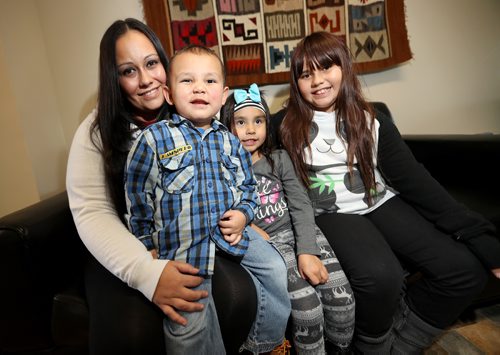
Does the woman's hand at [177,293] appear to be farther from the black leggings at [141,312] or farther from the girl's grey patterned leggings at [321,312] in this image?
the girl's grey patterned leggings at [321,312]

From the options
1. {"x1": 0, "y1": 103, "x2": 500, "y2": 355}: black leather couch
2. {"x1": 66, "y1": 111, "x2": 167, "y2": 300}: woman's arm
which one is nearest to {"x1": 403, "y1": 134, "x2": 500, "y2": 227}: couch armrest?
{"x1": 0, "y1": 103, "x2": 500, "y2": 355}: black leather couch

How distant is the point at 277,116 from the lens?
1.28 meters

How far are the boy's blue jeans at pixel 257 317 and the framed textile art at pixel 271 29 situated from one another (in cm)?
104

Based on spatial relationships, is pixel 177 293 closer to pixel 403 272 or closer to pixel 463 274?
pixel 403 272

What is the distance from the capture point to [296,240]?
0.95 metres

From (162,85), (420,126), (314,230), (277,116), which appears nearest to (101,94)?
(162,85)

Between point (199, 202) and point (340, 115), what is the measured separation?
680mm

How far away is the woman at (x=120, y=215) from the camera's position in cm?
69

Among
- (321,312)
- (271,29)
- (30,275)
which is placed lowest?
(321,312)

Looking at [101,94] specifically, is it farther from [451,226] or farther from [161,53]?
[451,226]

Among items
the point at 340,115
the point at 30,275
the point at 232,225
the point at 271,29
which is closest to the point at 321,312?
the point at 232,225

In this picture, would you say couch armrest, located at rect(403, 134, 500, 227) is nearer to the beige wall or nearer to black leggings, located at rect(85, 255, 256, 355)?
the beige wall

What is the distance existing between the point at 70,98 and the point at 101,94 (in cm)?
79

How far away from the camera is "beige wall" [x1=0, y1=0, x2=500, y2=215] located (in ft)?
4.32
